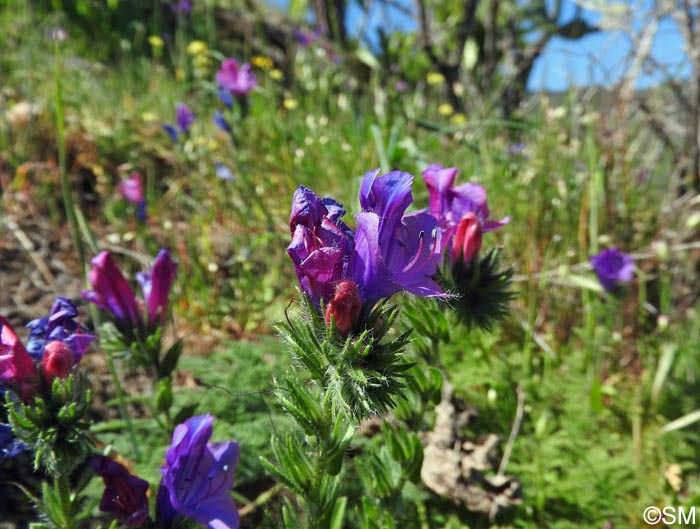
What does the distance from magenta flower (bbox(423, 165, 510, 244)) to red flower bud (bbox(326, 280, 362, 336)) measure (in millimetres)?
489

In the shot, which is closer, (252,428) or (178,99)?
(252,428)

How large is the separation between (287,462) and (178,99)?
4160 mm

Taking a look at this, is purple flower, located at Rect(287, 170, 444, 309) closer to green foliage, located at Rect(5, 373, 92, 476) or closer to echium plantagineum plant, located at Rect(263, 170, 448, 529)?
echium plantagineum plant, located at Rect(263, 170, 448, 529)

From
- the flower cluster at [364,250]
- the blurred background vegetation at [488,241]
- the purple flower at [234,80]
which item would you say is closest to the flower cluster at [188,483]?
the blurred background vegetation at [488,241]

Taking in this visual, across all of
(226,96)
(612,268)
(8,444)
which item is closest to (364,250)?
(8,444)

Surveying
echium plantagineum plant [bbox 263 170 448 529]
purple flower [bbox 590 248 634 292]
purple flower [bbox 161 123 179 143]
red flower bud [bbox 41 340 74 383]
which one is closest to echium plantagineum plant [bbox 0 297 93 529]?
red flower bud [bbox 41 340 74 383]

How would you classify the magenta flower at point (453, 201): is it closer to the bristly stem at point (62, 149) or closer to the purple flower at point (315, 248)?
the purple flower at point (315, 248)

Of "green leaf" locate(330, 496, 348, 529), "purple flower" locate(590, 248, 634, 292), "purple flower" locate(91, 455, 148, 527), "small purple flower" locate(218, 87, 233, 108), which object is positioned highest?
"small purple flower" locate(218, 87, 233, 108)

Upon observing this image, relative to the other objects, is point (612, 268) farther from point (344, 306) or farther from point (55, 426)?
point (55, 426)

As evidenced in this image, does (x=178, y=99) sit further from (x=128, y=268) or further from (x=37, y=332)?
(x=37, y=332)

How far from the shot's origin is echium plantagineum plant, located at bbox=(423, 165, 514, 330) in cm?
129

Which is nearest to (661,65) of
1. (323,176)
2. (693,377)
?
(693,377)

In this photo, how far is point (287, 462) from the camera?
104cm

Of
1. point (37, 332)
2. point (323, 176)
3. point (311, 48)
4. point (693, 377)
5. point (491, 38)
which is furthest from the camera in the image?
point (311, 48)
